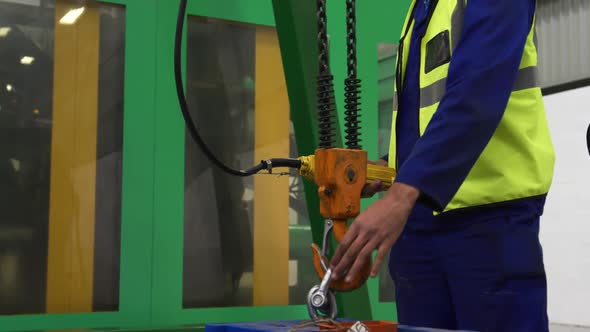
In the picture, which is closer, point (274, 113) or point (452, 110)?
point (452, 110)

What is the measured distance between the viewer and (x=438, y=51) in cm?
175

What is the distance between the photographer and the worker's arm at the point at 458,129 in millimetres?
1249

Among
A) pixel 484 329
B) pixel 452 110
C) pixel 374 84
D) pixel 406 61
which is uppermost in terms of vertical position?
pixel 374 84

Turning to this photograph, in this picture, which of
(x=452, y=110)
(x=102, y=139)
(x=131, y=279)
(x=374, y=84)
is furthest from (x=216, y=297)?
(x=452, y=110)

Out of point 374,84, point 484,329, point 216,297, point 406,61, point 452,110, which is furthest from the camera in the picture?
point 374,84

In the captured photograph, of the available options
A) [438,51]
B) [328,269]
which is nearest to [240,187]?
[438,51]

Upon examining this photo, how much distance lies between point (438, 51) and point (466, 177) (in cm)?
35

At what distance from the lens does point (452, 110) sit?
1.38 m

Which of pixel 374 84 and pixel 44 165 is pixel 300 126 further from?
pixel 44 165

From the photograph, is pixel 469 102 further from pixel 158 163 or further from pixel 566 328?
pixel 566 328

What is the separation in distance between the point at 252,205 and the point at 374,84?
0.85m

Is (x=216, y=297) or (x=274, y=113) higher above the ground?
(x=274, y=113)

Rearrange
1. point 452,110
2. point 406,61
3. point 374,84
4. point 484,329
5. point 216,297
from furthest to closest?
point 374,84, point 216,297, point 406,61, point 484,329, point 452,110

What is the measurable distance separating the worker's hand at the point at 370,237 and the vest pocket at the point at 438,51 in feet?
1.85
